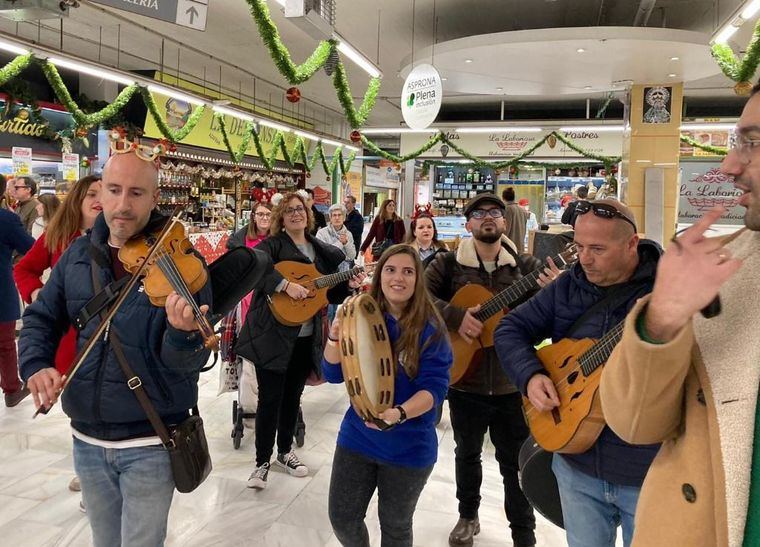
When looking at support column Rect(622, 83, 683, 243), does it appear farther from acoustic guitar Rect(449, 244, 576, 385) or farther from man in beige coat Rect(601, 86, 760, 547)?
man in beige coat Rect(601, 86, 760, 547)

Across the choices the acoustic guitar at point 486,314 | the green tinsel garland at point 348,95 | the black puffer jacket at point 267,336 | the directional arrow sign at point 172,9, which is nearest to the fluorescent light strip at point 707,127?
the green tinsel garland at point 348,95

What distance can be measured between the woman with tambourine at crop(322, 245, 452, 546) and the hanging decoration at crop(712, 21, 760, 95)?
482 cm

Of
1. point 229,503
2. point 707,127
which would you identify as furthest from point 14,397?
point 707,127

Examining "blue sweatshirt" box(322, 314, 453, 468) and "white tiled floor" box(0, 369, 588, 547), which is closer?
"blue sweatshirt" box(322, 314, 453, 468)

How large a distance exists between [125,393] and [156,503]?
362 mm

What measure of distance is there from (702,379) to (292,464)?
3.08m

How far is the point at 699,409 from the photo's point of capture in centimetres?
91

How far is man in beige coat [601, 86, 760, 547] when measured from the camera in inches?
32.1

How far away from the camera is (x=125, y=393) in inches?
A: 64.2

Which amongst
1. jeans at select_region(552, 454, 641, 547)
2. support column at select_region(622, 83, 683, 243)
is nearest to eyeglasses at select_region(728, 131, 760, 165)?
jeans at select_region(552, 454, 641, 547)

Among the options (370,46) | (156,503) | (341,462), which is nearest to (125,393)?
(156,503)

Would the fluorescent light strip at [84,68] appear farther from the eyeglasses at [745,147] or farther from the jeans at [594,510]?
the eyeglasses at [745,147]

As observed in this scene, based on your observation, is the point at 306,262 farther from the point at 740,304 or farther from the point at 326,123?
the point at 326,123

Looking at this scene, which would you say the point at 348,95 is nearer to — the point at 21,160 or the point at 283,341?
the point at 283,341
